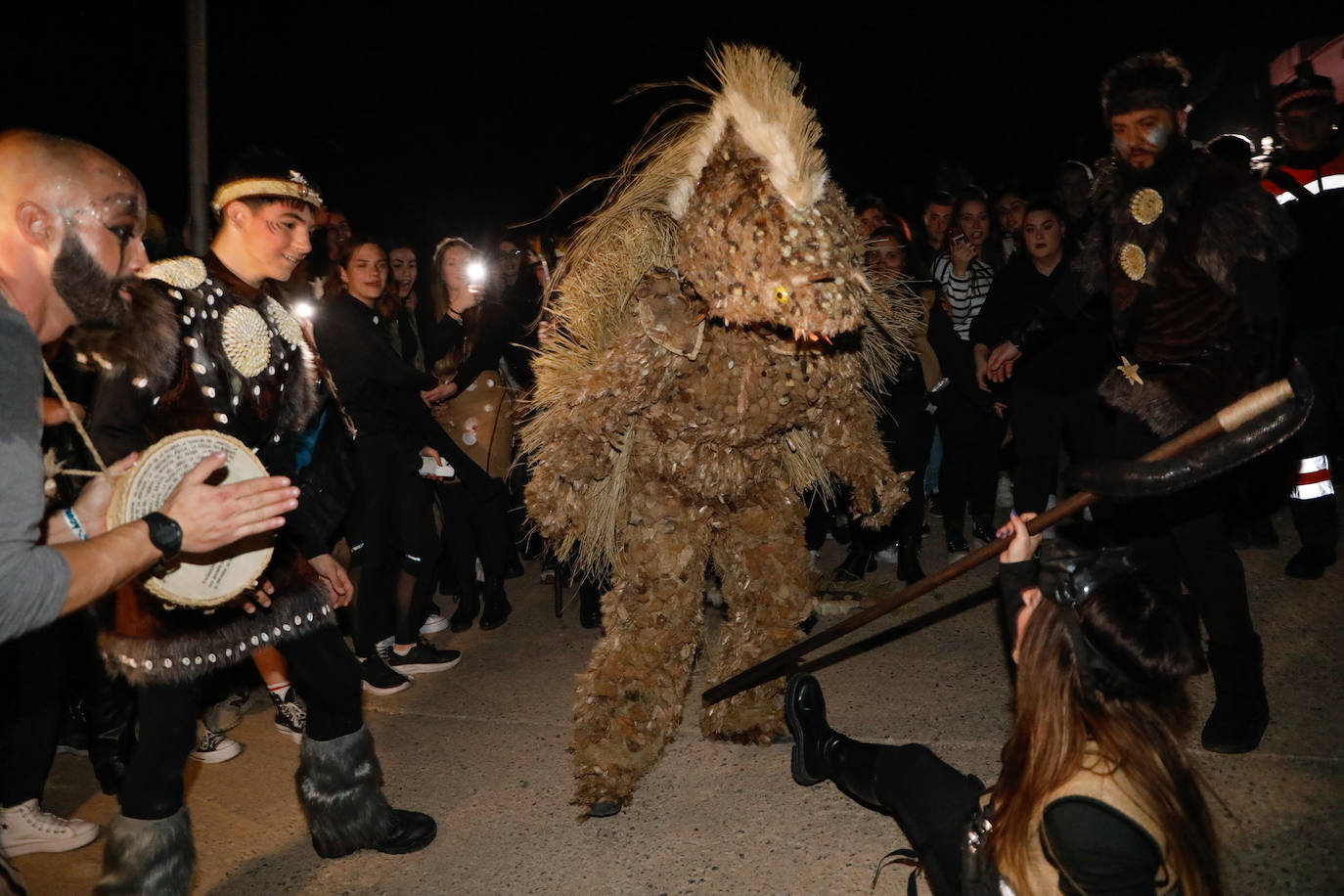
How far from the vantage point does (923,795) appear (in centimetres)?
240

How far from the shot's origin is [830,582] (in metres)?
5.07

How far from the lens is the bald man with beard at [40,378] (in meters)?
1.54

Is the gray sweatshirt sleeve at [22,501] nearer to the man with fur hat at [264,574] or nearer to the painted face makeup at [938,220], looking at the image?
the man with fur hat at [264,574]

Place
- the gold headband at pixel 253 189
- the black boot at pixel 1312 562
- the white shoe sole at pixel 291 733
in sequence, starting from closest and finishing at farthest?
the gold headband at pixel 253 189 → the white shoe sole at pixel 291 733 → the black boot at pixel 1312 562

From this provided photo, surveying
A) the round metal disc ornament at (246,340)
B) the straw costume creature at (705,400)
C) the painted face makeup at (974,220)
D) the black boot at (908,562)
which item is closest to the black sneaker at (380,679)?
the straw costume creature at (705,400)

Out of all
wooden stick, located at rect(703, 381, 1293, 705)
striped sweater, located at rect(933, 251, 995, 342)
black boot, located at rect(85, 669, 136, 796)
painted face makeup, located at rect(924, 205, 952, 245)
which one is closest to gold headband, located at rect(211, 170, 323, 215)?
black boot, located at rect(85, 669, 136, 796)

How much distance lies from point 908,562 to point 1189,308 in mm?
2253

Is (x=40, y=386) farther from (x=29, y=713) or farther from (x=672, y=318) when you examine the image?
(x=29, y=713)

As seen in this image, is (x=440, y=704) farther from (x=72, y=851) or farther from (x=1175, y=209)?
(x=1175, y=209)

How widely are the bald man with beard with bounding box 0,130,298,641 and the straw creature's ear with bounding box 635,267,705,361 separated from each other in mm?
1365

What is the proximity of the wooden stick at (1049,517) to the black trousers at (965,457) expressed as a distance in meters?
2.61

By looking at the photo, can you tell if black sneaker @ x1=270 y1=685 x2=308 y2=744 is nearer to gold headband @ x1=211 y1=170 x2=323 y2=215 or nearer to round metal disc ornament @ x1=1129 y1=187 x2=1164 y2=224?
gold headband @ x1=211 y1=170 x2=323 y2=215

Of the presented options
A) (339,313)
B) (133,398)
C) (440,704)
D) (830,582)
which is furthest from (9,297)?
(830,582)

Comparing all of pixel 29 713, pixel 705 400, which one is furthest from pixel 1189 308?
pixel 29 713
